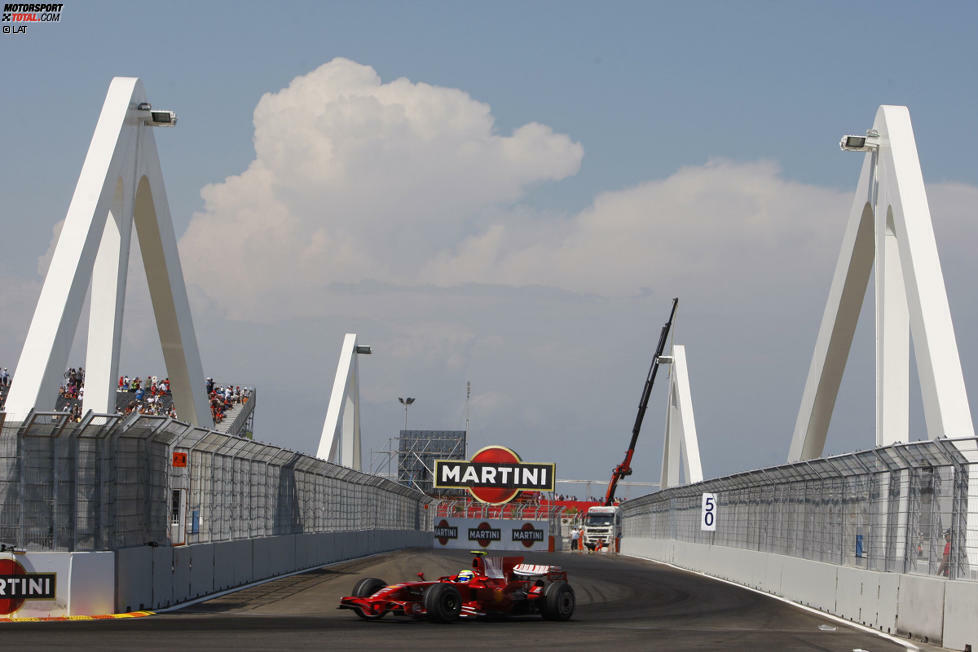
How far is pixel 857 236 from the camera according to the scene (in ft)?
104

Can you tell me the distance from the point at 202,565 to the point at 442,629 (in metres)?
6.26

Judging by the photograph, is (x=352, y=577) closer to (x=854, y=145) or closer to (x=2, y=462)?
(x=2, y=462)

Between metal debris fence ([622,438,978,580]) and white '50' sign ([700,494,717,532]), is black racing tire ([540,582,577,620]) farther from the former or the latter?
white '50' sign ([700,494,717,532])

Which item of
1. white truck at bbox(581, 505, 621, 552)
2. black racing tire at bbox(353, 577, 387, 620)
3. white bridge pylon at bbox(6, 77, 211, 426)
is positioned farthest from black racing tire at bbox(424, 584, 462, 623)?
white truck at bbox(581, 505, 621, 552)

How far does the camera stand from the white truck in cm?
7600

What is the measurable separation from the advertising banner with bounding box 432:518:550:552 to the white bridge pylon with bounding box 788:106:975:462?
26925 mm

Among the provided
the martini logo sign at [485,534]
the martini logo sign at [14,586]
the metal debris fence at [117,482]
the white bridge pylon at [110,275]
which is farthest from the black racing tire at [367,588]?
the martini logo sign at [485,534]

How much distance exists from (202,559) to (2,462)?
16.1 ft

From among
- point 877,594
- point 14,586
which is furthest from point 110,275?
point 877,594

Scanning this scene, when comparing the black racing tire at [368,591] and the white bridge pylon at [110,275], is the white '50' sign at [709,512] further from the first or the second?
the black racing tire at [368,591]

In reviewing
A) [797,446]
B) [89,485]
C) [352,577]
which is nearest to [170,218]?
[352,577]

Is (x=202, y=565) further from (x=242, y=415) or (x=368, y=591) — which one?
(x=242, y=415)

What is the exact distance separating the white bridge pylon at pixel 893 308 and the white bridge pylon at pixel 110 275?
50.6ft

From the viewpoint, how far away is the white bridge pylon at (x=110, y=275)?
2202 cm
